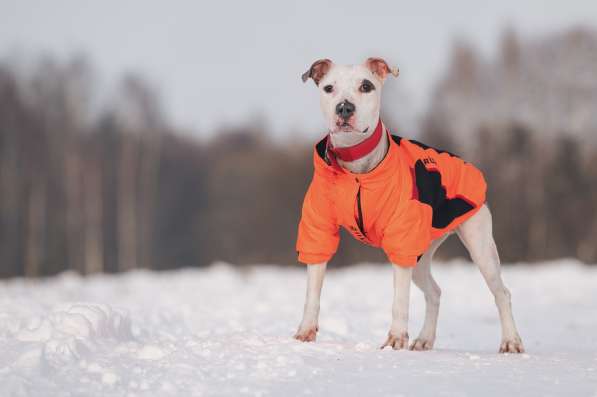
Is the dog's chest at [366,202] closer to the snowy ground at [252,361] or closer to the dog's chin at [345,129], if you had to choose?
the dog's chin at [345,129]

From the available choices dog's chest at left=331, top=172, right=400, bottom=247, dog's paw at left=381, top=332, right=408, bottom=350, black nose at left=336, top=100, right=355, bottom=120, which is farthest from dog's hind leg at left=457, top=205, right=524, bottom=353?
black nose at left=336, top=100, right=355, bottom=120

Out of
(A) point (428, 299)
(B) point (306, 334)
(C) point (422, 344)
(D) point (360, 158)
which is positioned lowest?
(C) point (422, 344)

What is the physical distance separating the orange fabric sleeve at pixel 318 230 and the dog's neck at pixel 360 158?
241 millimetres

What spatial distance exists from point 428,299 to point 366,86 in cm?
198

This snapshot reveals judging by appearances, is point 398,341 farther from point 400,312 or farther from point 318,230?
point 318,230

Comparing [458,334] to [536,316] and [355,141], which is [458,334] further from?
[355,141]

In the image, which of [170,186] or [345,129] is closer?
[345,129]

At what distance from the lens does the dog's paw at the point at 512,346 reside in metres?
6.04

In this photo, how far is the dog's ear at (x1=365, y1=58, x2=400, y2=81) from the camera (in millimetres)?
5941

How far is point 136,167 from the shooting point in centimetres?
3133

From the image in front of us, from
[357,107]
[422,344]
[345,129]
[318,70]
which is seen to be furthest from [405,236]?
[318,70]

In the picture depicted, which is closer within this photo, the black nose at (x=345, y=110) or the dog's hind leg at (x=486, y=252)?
the black nose at (x=345, y=110)

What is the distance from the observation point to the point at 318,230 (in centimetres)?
582

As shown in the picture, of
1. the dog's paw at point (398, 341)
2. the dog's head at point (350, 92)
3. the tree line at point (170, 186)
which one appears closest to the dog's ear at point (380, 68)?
the dog's head at point (350, 92)
